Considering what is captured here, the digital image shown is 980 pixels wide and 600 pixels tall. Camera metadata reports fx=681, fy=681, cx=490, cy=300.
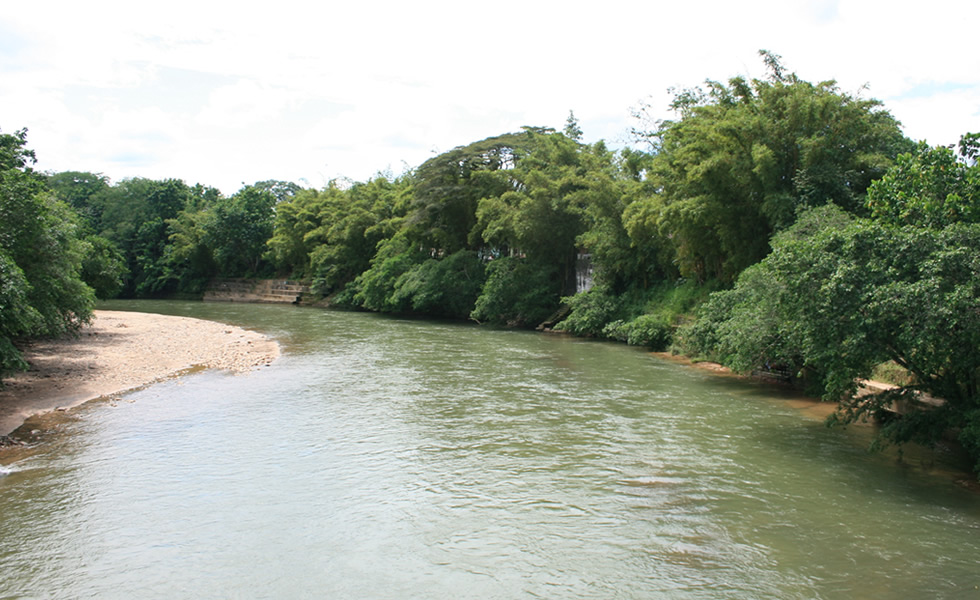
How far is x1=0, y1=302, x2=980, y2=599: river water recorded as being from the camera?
266 inches

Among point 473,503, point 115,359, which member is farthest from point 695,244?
point 115,359

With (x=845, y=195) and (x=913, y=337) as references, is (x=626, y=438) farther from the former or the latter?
(x=845, y=195)

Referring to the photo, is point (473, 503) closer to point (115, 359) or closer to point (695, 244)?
point (115, 359)

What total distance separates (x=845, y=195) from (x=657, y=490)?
12529 millimetres

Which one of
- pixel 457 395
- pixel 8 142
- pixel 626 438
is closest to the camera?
pixel 626 438

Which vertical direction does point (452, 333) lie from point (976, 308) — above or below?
below

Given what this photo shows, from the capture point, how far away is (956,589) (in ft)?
21.2

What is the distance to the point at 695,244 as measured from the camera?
22094 mm

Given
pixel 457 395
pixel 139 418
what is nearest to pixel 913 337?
pixel 457 395

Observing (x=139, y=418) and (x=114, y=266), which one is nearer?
(x=139, y=418)

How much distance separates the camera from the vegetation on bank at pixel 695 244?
30.1 ft

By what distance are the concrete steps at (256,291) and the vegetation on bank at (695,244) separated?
199 cm

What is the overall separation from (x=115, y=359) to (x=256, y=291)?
39953 millimetres

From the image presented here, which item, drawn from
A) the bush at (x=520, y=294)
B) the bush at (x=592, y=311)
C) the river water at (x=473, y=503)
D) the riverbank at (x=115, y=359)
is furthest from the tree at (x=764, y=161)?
the riverbank at (x=115, y=359)
